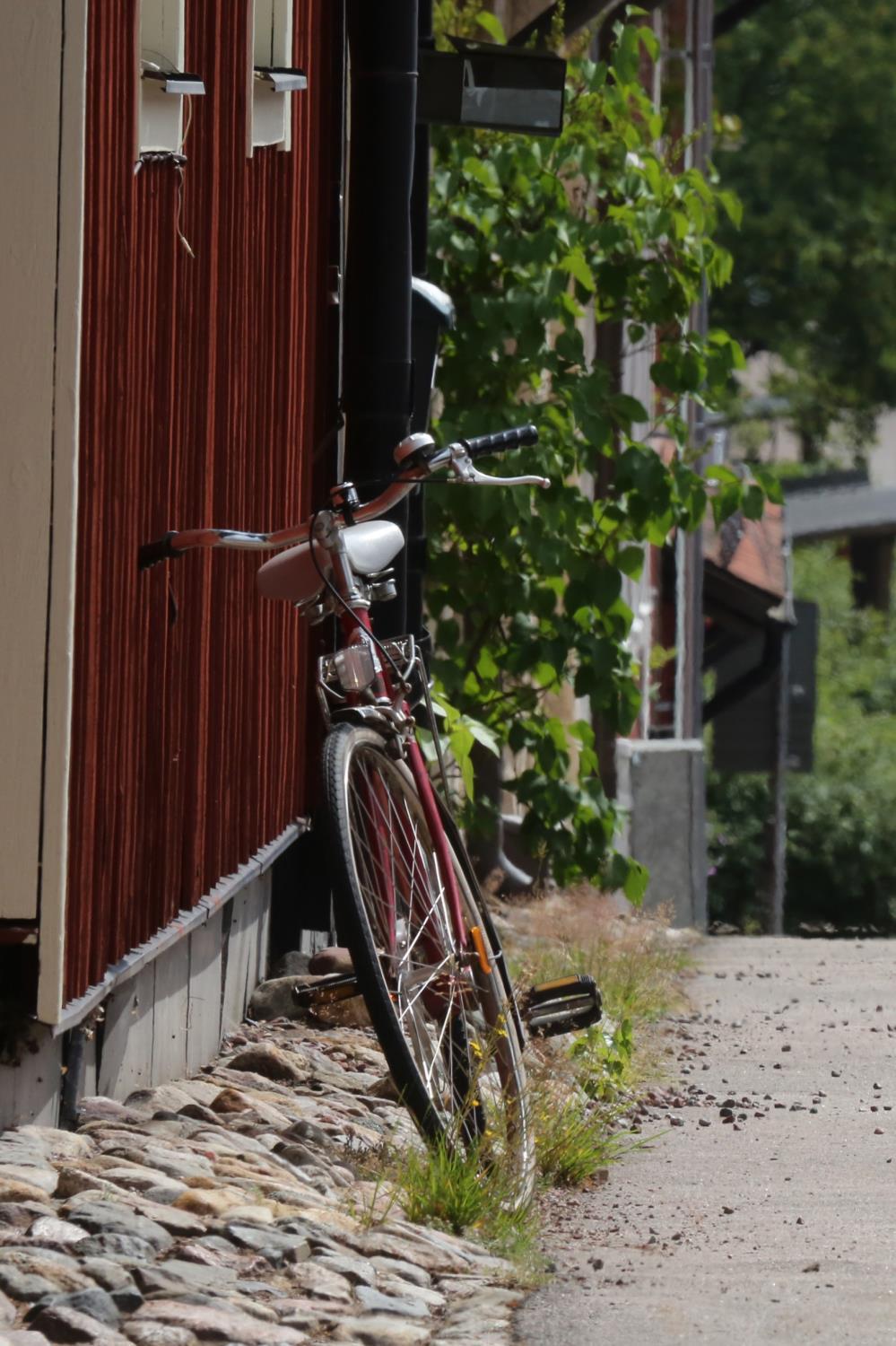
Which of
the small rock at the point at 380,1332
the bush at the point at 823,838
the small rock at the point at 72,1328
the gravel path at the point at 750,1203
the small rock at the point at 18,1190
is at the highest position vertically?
the small rock at the point at 18,1190

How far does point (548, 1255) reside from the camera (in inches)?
169

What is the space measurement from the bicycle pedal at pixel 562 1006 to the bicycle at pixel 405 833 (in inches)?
11.5

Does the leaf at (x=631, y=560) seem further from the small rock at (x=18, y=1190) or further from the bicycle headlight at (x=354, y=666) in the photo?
the small rock at (x=18, y=1190)

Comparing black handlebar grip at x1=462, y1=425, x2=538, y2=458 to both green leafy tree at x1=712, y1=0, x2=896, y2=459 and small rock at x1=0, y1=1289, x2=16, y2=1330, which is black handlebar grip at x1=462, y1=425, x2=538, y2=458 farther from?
green leafy tree at x1=712, y1=0, x2=896, y2=459

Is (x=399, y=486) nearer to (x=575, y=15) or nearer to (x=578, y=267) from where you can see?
(x=578, y=267)

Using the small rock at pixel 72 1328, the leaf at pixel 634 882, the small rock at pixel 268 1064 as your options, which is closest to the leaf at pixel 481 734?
the leaf at pixel 634 882

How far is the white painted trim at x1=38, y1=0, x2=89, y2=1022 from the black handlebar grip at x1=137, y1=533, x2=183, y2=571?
0.69 metres

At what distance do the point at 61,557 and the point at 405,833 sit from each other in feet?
3.34

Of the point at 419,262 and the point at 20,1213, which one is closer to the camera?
the point at 20,1213

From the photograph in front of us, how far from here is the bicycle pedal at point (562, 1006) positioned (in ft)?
17.1

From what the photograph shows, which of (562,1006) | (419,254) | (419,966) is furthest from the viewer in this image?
(419,254)

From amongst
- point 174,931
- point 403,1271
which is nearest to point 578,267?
point 174,931

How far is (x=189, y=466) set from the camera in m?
5.38

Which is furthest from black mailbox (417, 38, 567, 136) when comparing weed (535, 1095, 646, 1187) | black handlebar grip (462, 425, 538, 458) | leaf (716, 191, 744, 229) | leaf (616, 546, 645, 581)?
weed (535, 1095, 646, 1187)
